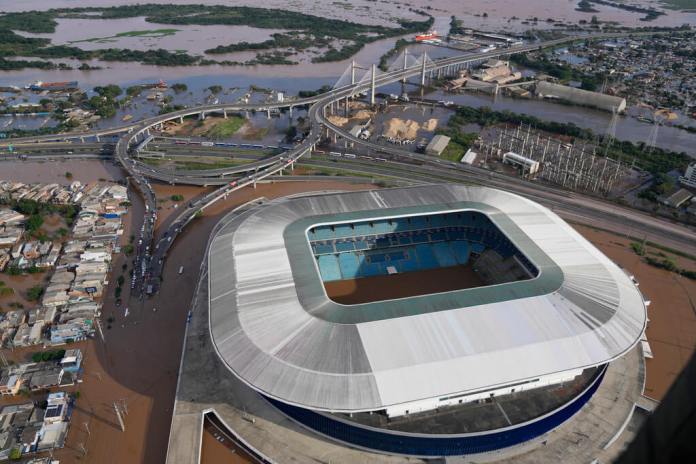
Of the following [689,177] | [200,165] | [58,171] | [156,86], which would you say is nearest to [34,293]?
[200,165]

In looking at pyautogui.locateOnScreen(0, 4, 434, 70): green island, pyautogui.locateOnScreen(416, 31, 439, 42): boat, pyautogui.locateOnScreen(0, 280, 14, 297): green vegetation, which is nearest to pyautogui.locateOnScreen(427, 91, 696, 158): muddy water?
pyautogui.locateOnScreen(0, 4, 434, 70): green island

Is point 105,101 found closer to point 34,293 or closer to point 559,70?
point 34,293

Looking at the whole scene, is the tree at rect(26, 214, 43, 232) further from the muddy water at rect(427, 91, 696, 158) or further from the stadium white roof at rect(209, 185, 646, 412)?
the muddy water at rect(427, 91, 696, 158)

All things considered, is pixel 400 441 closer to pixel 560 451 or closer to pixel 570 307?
pixel 560 451

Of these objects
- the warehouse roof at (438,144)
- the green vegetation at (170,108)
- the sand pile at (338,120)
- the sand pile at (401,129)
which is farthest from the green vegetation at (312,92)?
the warehouse roof at (438,144)

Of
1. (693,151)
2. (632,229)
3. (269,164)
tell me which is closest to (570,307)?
(632,229)

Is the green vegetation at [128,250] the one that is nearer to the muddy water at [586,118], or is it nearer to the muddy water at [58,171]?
the muddy water at [58,171]
